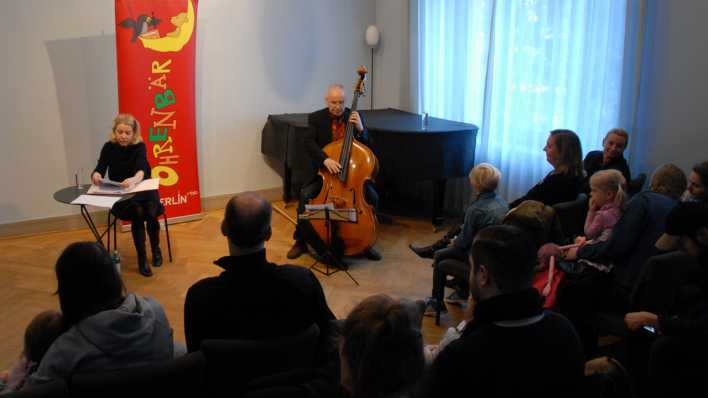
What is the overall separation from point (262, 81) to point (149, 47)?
1209 millimetres

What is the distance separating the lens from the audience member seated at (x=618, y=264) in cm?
254

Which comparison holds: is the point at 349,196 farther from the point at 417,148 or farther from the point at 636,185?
the point at 636,185

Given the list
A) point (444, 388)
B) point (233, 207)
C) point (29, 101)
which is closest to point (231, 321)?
point (233, 207)

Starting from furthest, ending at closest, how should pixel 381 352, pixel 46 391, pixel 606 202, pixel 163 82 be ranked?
pixel 163 82 < pixel 606 202 < pixel 46 391 < pixel 381 352

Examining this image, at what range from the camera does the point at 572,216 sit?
3217mm

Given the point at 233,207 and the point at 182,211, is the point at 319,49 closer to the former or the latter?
the point at 182,211

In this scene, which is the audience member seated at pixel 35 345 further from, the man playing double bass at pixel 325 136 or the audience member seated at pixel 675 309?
the man playing double bass at pixel 325 136

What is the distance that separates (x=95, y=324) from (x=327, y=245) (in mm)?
2398

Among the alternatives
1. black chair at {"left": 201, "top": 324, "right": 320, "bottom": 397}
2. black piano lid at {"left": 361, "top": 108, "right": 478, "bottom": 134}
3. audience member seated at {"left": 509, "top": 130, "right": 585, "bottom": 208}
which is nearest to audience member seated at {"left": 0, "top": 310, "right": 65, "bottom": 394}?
black chair at {"left": 201, "top": 324, "right": 320, "bottom": 397}

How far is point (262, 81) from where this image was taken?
5.46m

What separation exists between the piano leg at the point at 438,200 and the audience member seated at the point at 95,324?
3.25 metres

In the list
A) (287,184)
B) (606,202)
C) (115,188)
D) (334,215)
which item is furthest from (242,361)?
(287,184)

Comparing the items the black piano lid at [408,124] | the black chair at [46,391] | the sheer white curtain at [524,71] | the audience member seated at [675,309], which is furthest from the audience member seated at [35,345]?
the sheer white curtain at [524,71]

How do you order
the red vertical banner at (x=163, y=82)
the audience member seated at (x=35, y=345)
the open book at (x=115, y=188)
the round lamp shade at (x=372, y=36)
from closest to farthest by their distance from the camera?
the audience member seated at (x=35, y=345)
the open book at (x=115, y=188)
the red vertical banner at (x=163, y=82)
the round lamp shade at (x=372, y=36)
